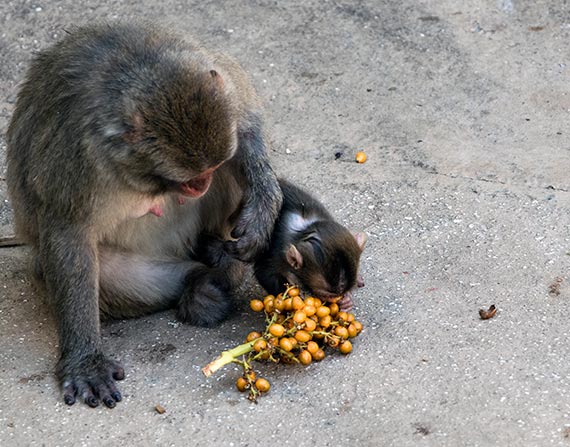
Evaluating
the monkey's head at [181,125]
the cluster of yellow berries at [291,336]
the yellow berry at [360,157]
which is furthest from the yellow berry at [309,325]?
the yellow berry at [360,157]

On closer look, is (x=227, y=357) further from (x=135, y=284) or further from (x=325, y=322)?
(x=135, y=284)

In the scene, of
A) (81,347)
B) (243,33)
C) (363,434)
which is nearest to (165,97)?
(81,347)

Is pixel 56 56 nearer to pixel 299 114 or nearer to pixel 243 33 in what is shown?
pixel 299 114

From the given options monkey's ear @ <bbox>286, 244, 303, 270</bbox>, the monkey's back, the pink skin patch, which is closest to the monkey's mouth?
the pink skin patch

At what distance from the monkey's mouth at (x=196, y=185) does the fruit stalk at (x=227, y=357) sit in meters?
0.65

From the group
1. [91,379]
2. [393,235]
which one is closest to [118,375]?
[91,379]

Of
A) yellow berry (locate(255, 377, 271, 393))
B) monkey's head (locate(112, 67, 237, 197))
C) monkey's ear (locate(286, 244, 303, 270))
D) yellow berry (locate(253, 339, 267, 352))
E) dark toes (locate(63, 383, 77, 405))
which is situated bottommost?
dark toes (locate(63, 383, 77, 405))

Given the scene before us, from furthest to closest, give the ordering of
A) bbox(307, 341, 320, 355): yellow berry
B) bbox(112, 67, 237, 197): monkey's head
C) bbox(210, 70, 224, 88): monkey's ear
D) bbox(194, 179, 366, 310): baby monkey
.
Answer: bbox(194, 179, 366, 310): baby monkey → bbox(307, 341, 320, 355): yellow berry → bbox(210, 70, 224, 88): monkey's ear → bbox(112, 67, 237, 197): monkey's head

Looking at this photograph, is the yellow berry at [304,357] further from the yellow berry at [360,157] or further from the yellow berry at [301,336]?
the yellow berry at [360,157]

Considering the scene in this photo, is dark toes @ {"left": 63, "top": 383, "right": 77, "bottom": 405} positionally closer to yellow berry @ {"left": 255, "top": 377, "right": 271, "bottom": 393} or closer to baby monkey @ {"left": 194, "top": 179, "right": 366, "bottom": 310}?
yellow berry @ {"left": 255, "top": 377, "right": 271, "bottom": 393}

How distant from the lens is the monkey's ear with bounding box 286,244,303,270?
4.92m

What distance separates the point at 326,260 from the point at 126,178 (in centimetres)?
93

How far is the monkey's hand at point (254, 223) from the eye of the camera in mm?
5172

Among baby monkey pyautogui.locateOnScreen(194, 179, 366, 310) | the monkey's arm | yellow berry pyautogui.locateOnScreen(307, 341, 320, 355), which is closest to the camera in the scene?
yellow berry pyautogui.locateOnScreen(307, 341, 320, 355)
